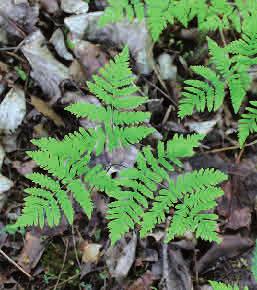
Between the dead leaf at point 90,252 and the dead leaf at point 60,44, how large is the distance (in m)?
1.46

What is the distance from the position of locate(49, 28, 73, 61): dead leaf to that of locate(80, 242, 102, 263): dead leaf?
1457 millimetres

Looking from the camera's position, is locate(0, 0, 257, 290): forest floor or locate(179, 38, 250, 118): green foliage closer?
locate(179, 38, 250, 118): green foliage

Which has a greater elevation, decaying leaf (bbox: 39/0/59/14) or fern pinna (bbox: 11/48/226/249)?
decaying leaf (bbox: 39/0/59/14)

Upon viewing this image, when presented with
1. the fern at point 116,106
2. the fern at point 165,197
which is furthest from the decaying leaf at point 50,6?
the fern at point 165,197

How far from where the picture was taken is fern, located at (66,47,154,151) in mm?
2402

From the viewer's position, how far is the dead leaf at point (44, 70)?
10.2 feet

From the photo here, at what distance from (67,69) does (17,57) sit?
40cm

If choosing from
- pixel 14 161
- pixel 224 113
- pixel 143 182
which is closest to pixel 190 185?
pixel 143 182

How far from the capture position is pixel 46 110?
121 inches

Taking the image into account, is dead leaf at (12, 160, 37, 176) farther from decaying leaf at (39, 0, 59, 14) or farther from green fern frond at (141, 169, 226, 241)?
decaying leaf at (39, 0, 59, 14)

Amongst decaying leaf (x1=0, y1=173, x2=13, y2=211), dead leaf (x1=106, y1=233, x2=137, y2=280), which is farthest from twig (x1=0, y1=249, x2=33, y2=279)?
dead leaf (x1=106, y1=233, x2=137, y2=280)

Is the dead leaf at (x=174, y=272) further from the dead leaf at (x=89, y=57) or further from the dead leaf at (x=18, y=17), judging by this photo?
the dead leaf at (x=18, y=17)

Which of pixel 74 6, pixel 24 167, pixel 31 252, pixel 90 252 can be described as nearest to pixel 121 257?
pixel 90 252

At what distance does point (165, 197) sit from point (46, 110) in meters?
1.22
